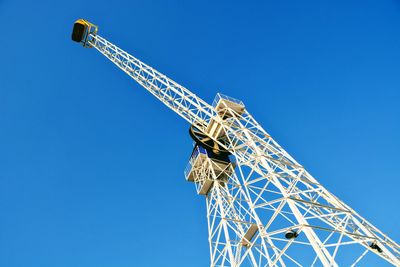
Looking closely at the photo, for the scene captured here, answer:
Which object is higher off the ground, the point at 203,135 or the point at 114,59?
the point at 114,59

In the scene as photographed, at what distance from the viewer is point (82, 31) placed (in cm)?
4019

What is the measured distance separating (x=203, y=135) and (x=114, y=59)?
1631cm

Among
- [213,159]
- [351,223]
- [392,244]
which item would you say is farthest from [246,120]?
[392,244]

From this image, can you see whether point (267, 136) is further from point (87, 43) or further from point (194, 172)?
point (87, 43)

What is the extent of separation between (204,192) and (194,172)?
235 cm

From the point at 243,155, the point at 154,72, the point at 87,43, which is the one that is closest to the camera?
the point at 243,155

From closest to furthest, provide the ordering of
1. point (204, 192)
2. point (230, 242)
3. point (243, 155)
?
point (243, 155) → point (230, 242) → point (204, 192)

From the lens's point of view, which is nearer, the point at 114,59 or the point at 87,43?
the point at 114,59

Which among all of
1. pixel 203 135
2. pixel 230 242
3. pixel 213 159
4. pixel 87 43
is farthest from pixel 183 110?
pixel 87 43

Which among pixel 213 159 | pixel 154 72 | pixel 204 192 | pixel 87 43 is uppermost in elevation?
pixel 87 43

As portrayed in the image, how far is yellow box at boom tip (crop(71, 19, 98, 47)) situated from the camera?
39750mm

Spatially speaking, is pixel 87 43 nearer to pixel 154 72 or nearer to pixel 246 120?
pixel 154 72

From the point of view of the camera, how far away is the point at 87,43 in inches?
1617

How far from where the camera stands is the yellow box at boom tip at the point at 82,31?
39750mm
